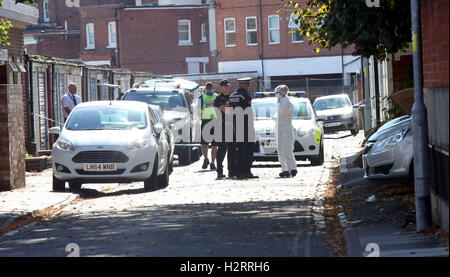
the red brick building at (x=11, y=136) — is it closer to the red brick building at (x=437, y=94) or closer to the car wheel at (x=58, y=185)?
the car wheel at (x=58, y=185)

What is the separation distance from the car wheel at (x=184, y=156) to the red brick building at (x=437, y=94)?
15.4 metres

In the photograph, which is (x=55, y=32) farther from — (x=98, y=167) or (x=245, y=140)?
(x=98, y=167)

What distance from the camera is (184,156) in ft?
86.4

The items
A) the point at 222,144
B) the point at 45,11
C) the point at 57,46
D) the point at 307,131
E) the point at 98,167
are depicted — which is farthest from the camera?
the point at 45,11

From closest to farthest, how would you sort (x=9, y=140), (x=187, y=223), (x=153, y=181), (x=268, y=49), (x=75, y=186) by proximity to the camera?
(x=187, y=223), (x=153, y=181), (x=9, y=140), (x=75, y=186), (x=268, y=49)

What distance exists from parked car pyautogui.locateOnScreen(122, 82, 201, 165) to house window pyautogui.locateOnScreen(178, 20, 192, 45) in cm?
4341

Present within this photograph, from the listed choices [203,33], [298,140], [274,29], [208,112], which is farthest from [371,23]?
[203,33]

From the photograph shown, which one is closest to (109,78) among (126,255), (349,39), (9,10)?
(9,10)

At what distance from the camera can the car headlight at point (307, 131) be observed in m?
23.1

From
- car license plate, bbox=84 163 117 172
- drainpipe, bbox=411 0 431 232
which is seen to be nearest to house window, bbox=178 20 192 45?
car license plate, bbox=84 163 117 172

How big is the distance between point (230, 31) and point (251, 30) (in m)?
1.42

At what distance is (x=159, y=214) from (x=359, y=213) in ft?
9.04

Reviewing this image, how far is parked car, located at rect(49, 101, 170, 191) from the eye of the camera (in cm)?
1738
